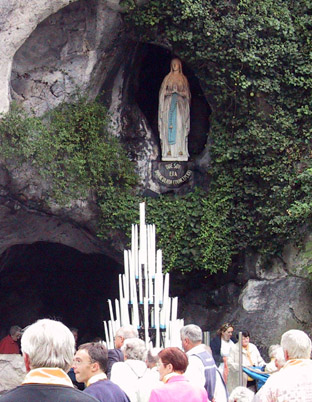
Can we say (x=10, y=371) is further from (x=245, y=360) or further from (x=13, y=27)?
(x=13, y=27)

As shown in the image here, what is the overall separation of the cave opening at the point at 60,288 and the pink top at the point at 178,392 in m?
11.5

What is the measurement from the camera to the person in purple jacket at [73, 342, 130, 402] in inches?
175

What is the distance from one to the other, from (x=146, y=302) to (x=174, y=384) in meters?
4.62

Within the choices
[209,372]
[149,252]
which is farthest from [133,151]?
[209,372]

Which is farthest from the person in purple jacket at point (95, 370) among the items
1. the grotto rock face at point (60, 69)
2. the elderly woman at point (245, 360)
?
the grotto rock face at point (60, 69)

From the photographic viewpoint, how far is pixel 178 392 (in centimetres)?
450

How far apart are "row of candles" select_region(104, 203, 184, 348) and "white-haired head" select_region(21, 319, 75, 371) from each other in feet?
18.7

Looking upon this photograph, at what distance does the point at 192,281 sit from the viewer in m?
13.8

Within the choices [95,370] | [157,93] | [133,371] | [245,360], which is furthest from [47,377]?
[157,93]

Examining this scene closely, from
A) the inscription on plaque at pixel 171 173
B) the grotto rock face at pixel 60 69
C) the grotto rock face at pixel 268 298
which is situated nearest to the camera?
the grotto rock face at pixel 268 298

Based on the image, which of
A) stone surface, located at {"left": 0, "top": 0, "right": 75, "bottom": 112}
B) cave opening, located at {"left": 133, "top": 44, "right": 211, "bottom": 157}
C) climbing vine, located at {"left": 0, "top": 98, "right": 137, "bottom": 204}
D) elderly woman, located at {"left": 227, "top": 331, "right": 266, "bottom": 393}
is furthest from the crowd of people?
cave opening, located at {"left": 133, "top": 44, "right": 211, "bottom": 157}

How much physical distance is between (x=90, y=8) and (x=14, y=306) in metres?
6.51

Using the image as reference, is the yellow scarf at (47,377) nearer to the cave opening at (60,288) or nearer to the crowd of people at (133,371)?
the crowd of people at (133,371)

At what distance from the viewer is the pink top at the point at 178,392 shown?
14.6ft
